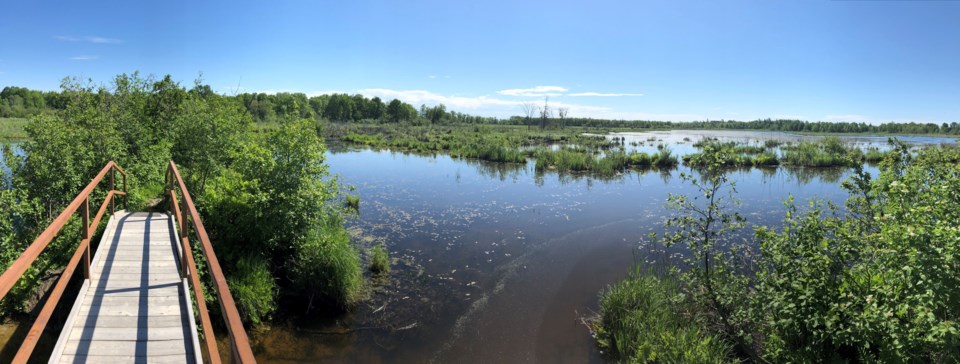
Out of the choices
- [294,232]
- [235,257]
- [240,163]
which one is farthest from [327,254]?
[240,163]

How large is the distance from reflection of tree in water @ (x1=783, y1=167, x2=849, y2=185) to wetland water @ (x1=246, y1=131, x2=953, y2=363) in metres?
1.42

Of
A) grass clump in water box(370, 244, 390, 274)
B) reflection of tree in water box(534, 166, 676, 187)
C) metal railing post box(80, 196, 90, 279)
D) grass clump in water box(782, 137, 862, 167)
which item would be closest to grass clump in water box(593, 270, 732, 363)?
grass clump in water box(370, 244, 390, 274)

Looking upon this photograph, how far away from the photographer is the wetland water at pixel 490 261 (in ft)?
26.8

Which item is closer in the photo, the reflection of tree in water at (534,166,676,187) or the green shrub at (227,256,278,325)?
the green shrub at (227,256,278,325)

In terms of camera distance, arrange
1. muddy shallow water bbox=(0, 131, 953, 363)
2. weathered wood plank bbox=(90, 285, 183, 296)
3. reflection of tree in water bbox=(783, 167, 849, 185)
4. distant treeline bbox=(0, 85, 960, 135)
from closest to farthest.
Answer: weathered wood plank bbox=(90, 285, 183, 296) → muddy shallow water bbox=(0, 131, 953, 363) → reflection of tree in water bbox=(783, 167, 849, 185) → distant treeline bbox=(0, 85, 960, 135)

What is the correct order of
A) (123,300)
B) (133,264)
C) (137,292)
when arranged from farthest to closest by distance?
(133,264), (137,292), (123,300)

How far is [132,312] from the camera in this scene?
4855 millimetres

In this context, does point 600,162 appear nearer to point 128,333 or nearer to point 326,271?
point 326,271

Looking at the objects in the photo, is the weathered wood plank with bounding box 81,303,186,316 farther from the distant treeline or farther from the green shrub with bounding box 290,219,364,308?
the distant treeline

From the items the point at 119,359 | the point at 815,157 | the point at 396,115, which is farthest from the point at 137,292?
the point at 396,115

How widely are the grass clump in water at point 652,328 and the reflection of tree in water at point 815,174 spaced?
2270cm

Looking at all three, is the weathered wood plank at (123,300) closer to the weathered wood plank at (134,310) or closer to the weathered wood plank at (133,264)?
the weathered wood plank at (134,310)

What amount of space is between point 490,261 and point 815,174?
2784 cm

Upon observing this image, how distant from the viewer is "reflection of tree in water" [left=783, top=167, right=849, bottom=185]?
88.3ft
